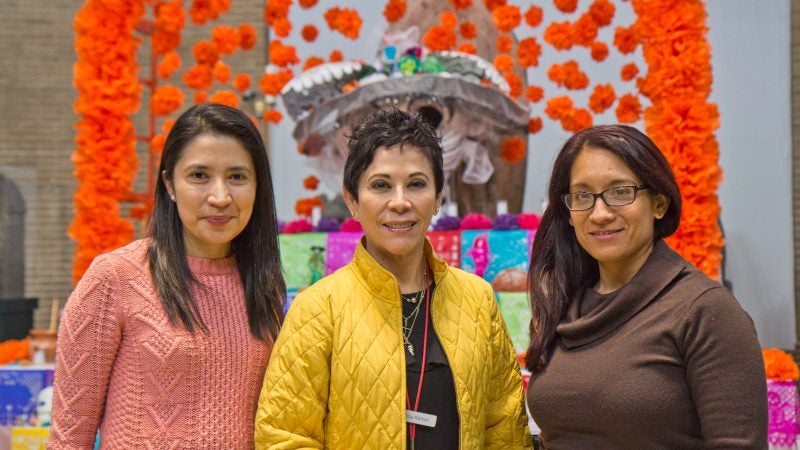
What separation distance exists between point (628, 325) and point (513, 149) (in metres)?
4.37

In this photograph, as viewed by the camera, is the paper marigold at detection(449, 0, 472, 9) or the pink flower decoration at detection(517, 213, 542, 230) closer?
the pink flower decoration at detection(517, 213, 542, 230)

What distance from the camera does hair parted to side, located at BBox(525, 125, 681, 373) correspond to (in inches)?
69.5

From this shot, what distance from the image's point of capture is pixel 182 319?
1865 millimetres

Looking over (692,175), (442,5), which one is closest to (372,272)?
(692,175)

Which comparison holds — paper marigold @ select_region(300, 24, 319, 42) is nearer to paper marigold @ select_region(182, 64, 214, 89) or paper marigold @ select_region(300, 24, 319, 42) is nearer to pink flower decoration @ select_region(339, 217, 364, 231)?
paper marigold @ select_region(182, 64, 214, 89)

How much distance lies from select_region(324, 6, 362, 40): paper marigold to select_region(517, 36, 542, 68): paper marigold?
1.27 m

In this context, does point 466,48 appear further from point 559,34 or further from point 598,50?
point 598,50

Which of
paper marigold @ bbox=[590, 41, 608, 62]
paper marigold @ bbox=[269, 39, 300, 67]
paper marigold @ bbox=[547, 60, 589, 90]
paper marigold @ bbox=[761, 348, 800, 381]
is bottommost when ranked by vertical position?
paper marigold @ bbox=[761, 348, 800, 381]

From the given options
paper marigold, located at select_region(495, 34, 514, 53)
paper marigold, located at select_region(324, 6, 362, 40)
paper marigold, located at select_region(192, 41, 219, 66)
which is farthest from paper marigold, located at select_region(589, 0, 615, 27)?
paper marigold, located at select_region(192, 41, 219, 66)

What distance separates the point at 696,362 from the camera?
1593mm

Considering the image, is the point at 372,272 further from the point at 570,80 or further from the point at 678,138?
the point at 570,80

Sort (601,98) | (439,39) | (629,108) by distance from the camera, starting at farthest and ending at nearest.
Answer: (439,39) → (601,98) → (629,108)

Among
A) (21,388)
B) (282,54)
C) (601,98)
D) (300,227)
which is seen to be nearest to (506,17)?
(601,98)

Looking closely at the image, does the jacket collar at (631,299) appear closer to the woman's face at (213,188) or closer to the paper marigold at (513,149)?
the woman's face at (213,188)
